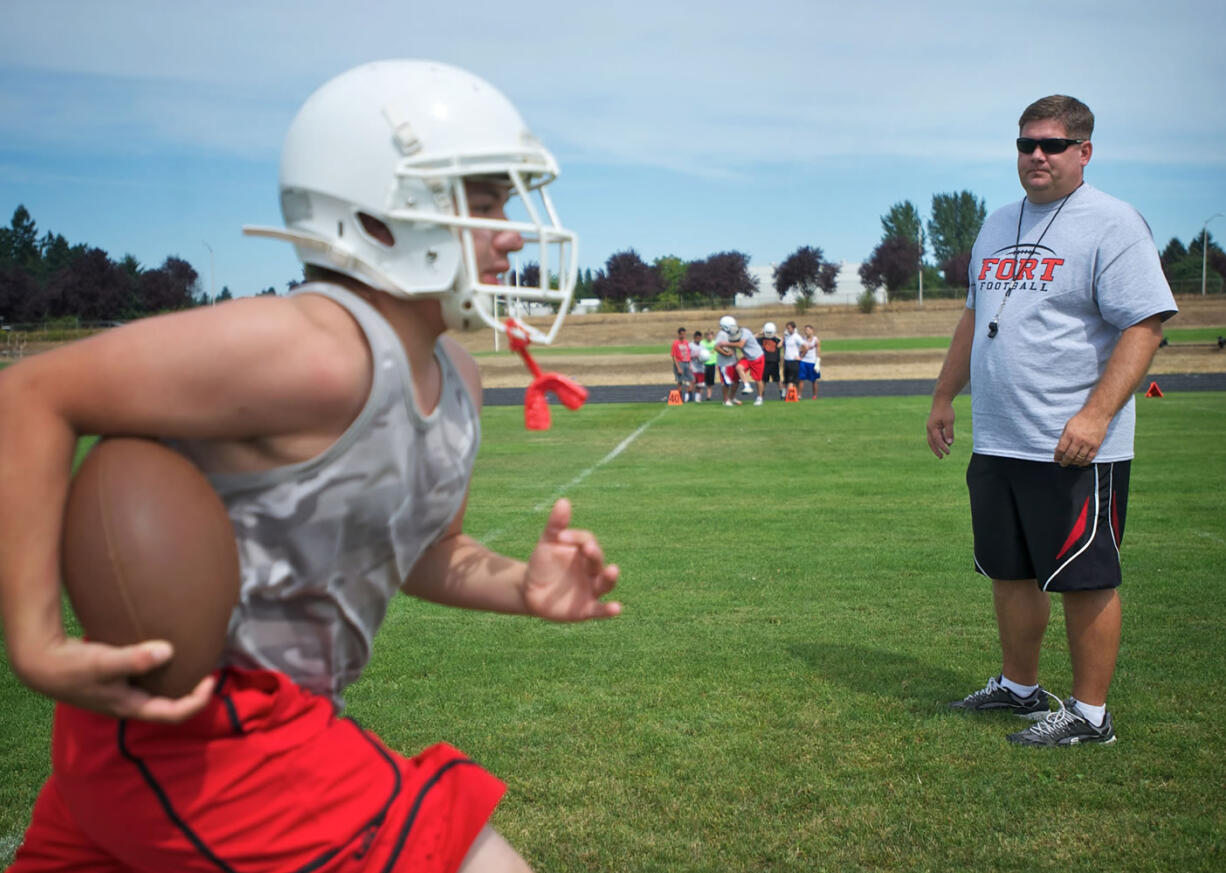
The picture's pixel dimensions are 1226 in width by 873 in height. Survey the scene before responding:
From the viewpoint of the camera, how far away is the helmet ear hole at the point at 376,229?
6.34 feet

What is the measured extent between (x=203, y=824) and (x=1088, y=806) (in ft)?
10.6

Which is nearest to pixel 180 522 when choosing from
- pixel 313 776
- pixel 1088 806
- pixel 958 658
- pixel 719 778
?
pixel 313 776

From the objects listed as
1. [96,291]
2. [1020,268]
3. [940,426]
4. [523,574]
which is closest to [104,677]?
[523,574]

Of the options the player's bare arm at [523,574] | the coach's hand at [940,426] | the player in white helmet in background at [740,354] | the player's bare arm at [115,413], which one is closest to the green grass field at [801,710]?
the coach's hand at [940,426]

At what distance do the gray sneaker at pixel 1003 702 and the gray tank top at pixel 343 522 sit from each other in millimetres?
3497

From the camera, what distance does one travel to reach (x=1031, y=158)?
439cm

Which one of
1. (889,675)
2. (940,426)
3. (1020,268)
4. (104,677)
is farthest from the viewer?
(889,675)

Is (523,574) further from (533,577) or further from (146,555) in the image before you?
(146,555)

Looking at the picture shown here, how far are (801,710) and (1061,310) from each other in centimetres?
201

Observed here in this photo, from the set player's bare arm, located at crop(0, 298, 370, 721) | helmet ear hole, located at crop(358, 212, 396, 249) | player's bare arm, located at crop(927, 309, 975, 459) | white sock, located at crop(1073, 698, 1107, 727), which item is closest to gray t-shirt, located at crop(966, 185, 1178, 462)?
player's bare arm, located at crop(927, 309, 975, 459)

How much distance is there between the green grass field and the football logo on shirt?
185 centimetres

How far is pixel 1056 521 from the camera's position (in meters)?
4.39

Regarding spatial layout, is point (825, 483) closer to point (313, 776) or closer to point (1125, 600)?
point (1125, 600)

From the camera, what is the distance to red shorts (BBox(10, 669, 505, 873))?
1.69 m
